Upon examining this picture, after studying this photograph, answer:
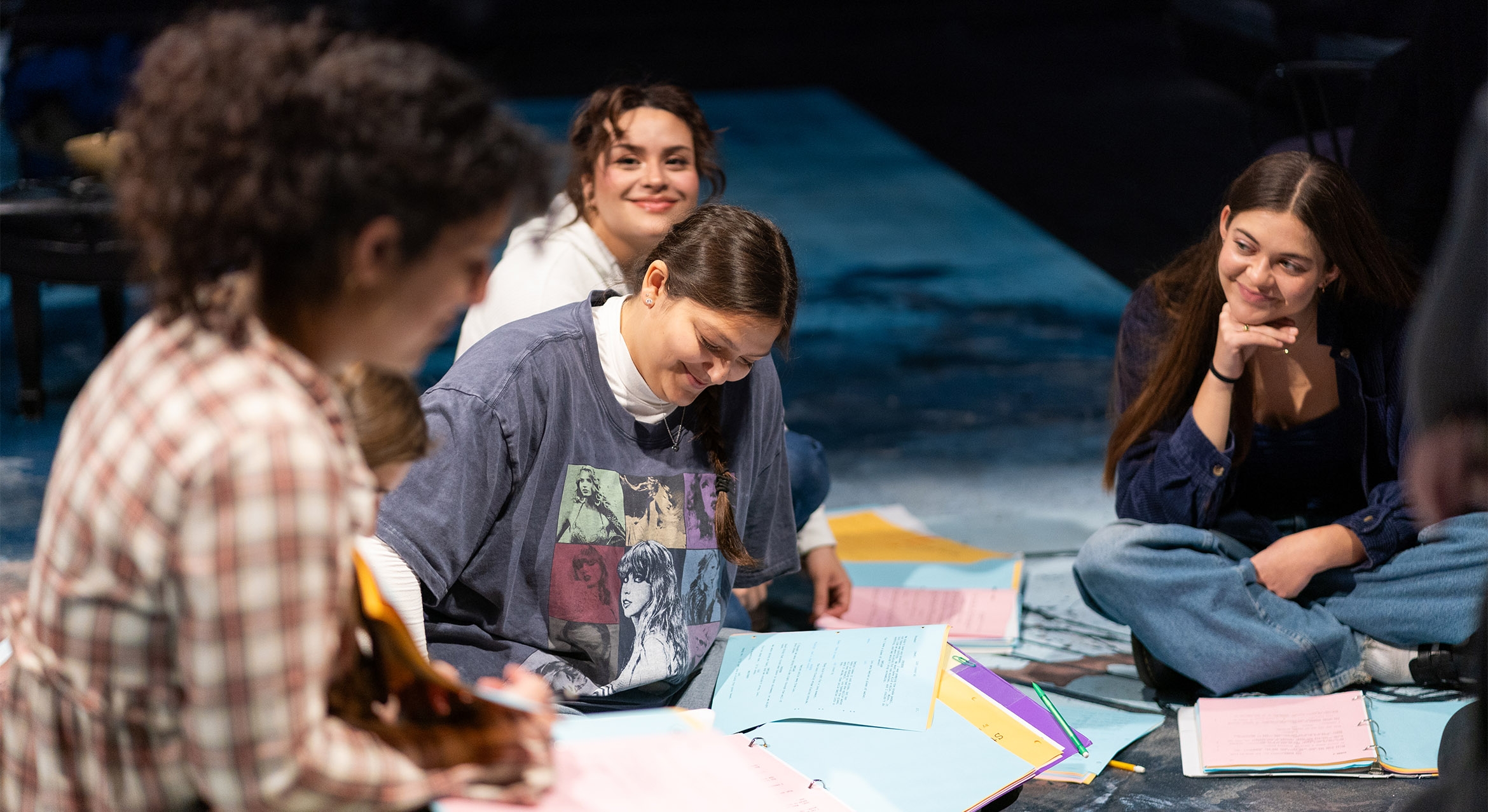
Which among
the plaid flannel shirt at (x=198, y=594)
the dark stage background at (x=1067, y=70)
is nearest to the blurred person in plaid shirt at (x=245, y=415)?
the plaid flannel shirt at (x=198, y=594)

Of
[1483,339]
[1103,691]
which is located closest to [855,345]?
[1103,691]

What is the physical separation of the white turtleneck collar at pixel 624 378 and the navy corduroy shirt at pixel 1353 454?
3.09 feet

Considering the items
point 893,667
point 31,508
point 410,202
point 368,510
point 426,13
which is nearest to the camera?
point 410,202

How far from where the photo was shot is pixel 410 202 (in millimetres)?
893

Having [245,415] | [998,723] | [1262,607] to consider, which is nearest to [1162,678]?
[1262,607]

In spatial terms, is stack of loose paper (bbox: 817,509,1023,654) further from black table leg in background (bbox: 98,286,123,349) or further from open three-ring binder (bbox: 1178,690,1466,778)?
black table leg in background (bbox: 98,286,123,349)

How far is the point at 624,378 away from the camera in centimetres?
189

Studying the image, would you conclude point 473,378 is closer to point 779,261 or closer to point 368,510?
point 779,261

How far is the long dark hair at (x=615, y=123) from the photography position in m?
2.63

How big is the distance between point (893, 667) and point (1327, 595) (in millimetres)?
881

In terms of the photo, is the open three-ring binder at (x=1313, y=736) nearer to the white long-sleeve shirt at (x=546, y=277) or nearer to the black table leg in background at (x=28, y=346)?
the white long-sleeve shirt at (x=546, y=277)

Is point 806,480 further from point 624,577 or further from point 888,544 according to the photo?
point 624,577

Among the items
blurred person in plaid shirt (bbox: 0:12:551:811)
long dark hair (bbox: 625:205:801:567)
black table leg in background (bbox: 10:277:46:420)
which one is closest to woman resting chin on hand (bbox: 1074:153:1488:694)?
long dark hair (bbox: 625:205:801:567)

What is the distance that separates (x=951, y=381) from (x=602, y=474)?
7.79ft
